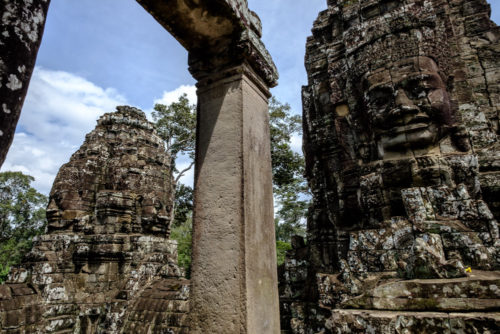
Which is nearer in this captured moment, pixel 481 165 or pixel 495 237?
pixel 495 237

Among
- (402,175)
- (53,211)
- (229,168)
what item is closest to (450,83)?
(402,175)

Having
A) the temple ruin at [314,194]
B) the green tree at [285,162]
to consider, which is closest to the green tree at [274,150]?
the green tree at [285,162]

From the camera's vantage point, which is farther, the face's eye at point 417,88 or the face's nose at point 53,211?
the face's nose at point 53,211

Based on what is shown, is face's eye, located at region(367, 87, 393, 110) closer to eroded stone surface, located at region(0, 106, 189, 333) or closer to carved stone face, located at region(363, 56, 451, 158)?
carved stone face, located at region(363, 56, 451, 158)

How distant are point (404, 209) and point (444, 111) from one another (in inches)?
62.8

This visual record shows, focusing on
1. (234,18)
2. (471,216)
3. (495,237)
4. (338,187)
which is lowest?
(495,237)

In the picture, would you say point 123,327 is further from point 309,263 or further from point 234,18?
point 234,18

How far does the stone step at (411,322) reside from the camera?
211 centimetres

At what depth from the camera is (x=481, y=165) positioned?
421 cm

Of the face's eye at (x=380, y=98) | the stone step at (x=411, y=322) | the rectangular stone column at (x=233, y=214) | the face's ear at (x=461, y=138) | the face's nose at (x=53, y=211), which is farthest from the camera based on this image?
the face's nose at (x=53, y=211)

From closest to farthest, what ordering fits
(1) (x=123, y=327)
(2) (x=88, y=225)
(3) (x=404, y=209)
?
(3) (x=404, y=209)
(1) (x=123, y=327)
(2) (x=88, y=225)

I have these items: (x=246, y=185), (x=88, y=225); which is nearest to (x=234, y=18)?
(x=246, y=185)

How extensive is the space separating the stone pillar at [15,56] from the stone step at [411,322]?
284 cm

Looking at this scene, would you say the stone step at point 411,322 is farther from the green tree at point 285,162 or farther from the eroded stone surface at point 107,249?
the green tree at point 285,162
